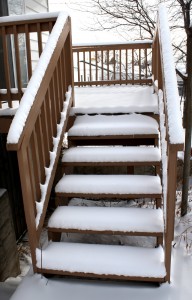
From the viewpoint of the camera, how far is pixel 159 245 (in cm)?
286

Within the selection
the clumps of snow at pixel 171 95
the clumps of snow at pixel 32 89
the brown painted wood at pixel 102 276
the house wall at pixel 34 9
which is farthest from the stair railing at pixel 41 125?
the house wall at pixel 34 9

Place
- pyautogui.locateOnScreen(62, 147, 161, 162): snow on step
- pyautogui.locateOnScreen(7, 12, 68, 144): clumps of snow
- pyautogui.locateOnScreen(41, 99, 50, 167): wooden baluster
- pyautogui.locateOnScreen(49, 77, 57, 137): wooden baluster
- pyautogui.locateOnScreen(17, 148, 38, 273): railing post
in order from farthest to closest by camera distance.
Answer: pyautogui.locateOnScreen(62, 147, 161, 162): snow on step, pyautogui.locateOnScreen(49, 77, 57, 137): wooden baluster, pyautogui.locateOnScreen(41, 99, 50, 167): wooden baluster, pyautogui.locateOnScreen(17, 148, 38, 273): railing post, pyautogui.locateOnScreen(7, 12, 68, 144): clumps of snow

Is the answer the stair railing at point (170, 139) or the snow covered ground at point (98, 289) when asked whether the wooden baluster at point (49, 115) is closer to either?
the stair railing at point (170, 139)

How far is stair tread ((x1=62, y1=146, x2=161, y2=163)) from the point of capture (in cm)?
328

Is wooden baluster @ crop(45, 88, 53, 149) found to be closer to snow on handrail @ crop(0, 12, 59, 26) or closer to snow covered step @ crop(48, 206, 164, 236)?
snow covered step @ crop(48, 206, 164, 236)

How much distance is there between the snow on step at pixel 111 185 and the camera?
303 centimetres

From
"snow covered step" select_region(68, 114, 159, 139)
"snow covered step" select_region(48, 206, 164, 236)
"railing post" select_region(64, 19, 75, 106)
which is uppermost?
"railing post" select_region(64, 19, 75, 106)

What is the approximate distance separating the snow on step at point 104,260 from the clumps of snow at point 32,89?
1.18m

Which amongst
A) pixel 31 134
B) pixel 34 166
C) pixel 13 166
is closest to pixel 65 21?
pixel 31 134

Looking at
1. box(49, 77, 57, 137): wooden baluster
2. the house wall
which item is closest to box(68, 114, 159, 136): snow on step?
box(49, 77, 57, 137): wooden baluster

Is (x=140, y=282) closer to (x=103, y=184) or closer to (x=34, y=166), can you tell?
(x=103, y=184)

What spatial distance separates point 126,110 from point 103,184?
1188 mm

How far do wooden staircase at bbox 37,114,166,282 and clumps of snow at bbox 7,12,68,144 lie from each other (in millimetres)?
1043

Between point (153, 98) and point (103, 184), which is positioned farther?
point (153, 98)
